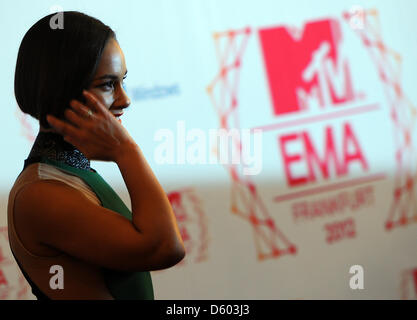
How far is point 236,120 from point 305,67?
0.35 m

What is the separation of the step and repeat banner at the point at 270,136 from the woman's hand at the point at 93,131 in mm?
1318

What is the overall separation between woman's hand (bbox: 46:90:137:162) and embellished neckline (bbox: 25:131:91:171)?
1.7 inches

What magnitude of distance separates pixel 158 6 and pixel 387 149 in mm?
Result: 1044

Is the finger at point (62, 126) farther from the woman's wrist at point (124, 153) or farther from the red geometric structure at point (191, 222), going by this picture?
the red geometric structure at point (191, 222)

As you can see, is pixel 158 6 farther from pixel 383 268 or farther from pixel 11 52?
pixel 383 268

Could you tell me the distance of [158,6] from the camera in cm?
209

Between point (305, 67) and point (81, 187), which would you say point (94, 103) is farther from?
point (305, 67)

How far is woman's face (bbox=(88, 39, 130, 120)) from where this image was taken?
734mm

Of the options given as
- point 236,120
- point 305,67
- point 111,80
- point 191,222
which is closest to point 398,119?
point 305,67

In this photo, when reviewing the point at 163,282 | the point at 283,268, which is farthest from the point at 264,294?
the point at 163,282

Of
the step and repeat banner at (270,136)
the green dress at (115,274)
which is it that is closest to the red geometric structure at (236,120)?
the step and repeat banner at (270,136)

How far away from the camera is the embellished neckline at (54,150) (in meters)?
0.75

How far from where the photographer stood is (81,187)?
2.38 feet

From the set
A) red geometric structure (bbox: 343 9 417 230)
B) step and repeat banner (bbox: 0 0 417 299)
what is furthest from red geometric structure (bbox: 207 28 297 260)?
red geometric structure (bbox: 343 9 417 230)
